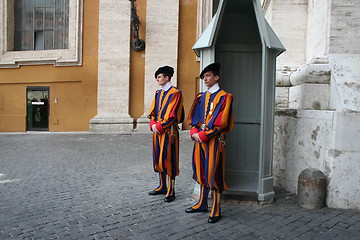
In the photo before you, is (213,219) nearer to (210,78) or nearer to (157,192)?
(157,192)

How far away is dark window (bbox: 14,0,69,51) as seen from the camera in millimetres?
13297

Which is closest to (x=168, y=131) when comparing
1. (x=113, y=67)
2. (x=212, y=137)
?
(x=212, y=137)

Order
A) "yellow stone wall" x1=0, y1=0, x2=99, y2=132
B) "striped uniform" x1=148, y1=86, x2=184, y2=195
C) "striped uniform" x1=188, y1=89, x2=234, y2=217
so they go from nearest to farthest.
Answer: "striped uniform" x1=188, y1=89, x2=234, y2=217 < "striped uniform" x1=148, y1=86, x2=184, y2=195 < "yellow stone wall" x1=0, y1=0, x2=99, y2=132

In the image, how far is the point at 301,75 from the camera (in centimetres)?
473

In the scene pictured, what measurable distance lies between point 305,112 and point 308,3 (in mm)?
2558

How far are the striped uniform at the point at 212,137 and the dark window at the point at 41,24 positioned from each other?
1110cm

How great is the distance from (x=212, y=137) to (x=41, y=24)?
40.8 feet

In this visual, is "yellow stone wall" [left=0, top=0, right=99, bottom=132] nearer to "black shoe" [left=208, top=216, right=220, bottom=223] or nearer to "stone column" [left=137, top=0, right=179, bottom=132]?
"stone column" [left=137, top=0, right=179, bottom=132]

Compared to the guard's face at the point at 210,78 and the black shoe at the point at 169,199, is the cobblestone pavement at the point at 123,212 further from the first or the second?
the guard's face at the point at 210,78

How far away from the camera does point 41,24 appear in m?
13.6

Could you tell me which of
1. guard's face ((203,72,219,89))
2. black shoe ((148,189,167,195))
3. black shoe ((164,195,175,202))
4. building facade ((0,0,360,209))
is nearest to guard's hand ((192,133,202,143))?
guard's face ((203,72,219,89))

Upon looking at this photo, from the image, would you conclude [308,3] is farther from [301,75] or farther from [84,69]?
[84,69]

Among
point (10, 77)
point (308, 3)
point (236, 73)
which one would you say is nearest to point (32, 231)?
point (236, 73)

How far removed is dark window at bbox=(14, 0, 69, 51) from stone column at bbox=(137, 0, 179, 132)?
377 cm
